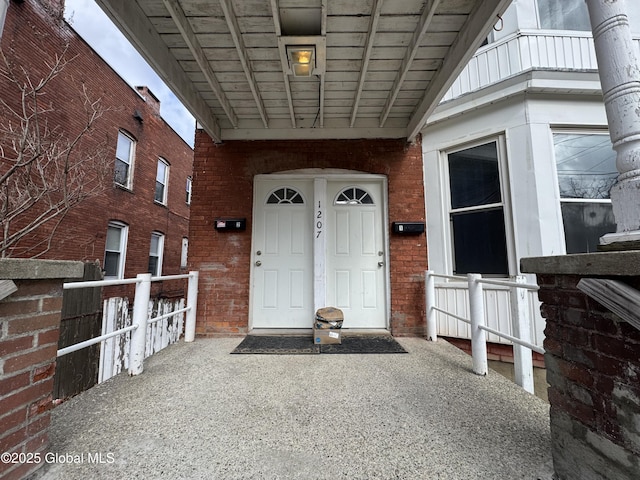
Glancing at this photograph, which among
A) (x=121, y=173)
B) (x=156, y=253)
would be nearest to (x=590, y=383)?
(x=121, y=173)

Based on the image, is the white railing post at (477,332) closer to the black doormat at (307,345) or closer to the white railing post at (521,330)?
the white railing post at (521,330)

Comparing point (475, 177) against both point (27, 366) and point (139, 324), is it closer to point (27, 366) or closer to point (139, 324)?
point (139, 324)

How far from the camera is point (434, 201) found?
3635 millimetres

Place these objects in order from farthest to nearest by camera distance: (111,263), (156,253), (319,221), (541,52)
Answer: (156,253) < (111,263) < (319,221) < (541,52)

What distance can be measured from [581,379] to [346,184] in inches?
122

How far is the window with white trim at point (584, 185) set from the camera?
9.88 feet

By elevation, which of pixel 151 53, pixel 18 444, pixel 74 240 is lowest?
pixel 18 444

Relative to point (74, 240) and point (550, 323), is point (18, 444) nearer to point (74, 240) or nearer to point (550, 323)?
point (550, 323)

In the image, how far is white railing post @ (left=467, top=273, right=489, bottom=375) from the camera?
2266 millimetres

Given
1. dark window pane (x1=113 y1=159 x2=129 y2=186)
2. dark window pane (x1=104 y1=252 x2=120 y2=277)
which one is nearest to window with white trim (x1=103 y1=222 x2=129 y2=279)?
dark window pane (x1=104 y1=252 x2=120 y2=277)

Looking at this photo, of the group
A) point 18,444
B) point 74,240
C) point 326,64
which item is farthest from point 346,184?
point 74,240

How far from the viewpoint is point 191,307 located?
10.7ft

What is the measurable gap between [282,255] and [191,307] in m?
1.27

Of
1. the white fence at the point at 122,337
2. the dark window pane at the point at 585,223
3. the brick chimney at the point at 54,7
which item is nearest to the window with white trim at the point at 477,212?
the dark window pane at the point at 585,223
